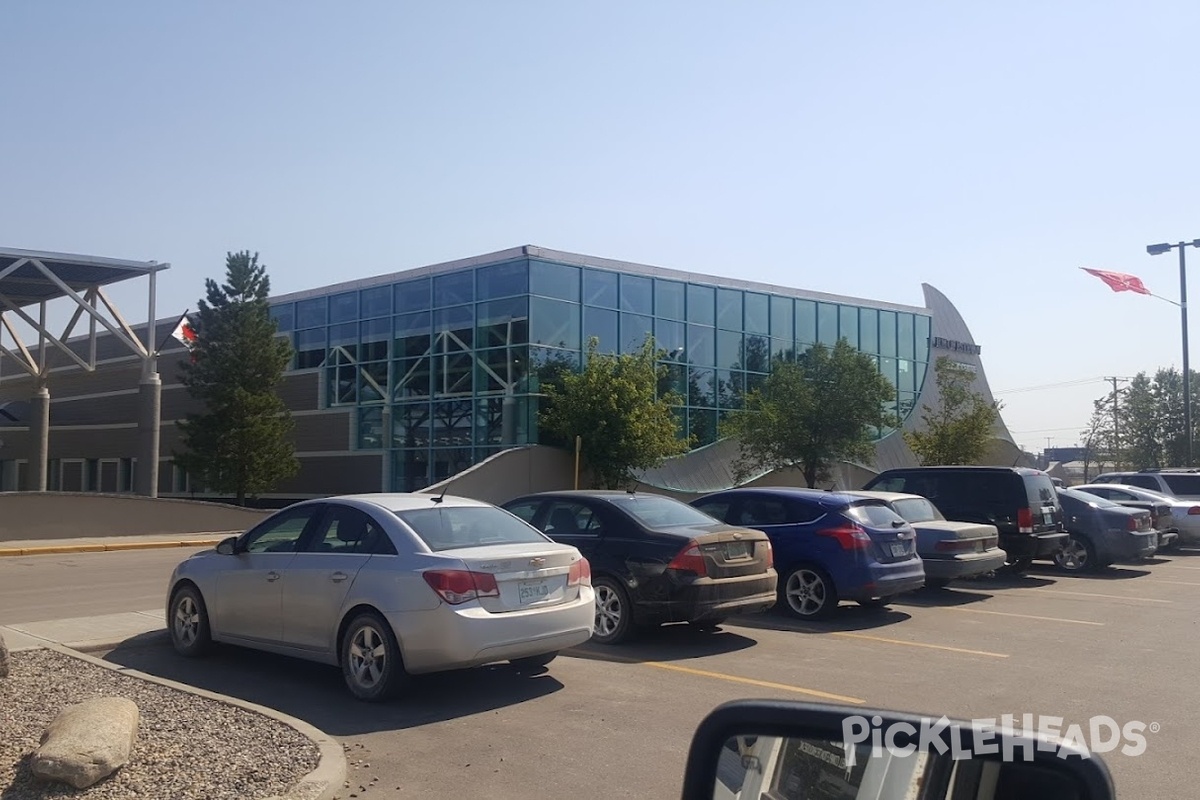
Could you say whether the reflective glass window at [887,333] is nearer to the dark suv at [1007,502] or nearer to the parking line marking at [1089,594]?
the dark suv at [1007,502]

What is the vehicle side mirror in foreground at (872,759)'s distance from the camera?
2162 millimetres

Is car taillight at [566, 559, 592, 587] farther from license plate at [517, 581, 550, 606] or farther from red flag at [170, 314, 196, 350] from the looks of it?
red flag at [170, 314, 196, 350]

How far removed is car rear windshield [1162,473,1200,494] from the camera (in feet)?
83.4

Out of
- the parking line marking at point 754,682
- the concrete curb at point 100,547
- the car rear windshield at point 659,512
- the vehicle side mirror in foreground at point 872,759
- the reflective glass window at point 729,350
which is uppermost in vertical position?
the reflective glass window at point 729,350

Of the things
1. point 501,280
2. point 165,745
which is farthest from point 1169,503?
point 165,745

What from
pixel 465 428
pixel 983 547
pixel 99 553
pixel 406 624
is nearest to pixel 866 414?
pixel 465 428

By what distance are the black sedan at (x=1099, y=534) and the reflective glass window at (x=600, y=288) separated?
19363 mm

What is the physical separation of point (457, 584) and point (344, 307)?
33538 millimetres

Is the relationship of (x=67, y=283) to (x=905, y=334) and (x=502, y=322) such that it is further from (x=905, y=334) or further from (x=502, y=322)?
(x=905, y=334)

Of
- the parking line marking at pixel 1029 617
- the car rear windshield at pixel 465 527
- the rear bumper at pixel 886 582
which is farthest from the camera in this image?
the parking line marking at pixel 1029 617

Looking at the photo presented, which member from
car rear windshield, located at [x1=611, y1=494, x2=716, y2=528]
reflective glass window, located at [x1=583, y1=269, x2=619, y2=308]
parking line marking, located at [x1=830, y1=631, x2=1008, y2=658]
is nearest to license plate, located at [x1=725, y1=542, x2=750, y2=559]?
car rear windshield, located at [x1=611, y1=494, x2=716, y2=528]

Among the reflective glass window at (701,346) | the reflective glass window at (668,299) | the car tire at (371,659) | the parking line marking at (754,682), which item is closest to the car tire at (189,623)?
the car tire at (371,659)

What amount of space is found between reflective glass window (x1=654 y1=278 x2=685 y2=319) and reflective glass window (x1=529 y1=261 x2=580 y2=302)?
3652 mm

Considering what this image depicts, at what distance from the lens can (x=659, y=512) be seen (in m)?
11.3
